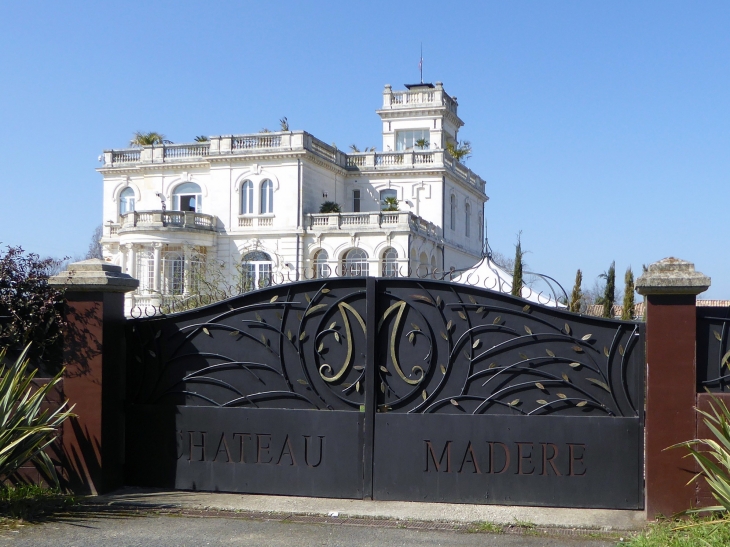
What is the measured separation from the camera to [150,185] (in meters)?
51.5

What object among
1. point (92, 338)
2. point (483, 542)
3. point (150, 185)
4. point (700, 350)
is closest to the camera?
point (483, 542)

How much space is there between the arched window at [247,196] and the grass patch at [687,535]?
4366 centimetres

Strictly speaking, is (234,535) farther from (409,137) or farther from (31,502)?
(409,137)

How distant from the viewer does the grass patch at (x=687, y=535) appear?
19.2ft

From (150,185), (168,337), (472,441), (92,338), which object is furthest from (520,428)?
(150,185)

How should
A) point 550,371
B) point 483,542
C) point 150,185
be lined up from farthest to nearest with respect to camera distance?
point 150,185
point 550,371
point 483,542

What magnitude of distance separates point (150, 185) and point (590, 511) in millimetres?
47321

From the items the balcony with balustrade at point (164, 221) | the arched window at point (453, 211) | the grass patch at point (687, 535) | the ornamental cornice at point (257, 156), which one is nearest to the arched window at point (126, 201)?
the balcony with balustrade at point (164, 221)

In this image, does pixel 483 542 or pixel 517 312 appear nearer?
pixel 483 542

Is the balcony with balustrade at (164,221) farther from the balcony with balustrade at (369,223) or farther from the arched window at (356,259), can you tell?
the arched window at (356,259)

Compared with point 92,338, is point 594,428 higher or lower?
lower

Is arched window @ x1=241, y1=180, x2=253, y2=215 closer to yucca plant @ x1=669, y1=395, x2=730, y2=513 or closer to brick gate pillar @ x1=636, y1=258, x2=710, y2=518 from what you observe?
brick gate pillar @ x1=636, y1=258, x2=710, y2=518

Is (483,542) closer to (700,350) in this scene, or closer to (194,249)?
(700,350)

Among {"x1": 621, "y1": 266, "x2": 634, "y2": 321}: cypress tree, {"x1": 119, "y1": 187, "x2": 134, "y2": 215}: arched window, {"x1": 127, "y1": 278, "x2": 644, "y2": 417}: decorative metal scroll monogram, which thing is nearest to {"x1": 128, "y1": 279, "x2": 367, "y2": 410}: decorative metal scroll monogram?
{"x1": 127, "y1": 278, "x2": 644, "y2": 417}: decorative metal scroll monogram
